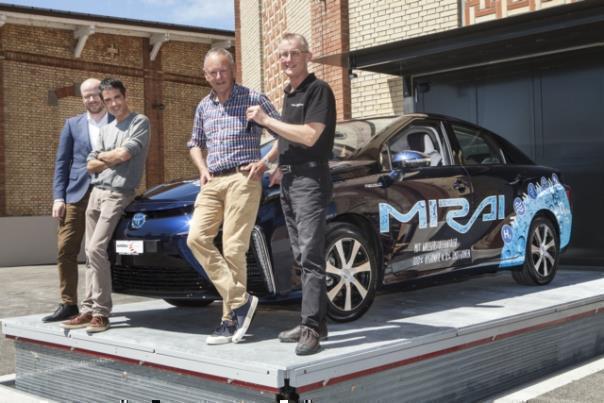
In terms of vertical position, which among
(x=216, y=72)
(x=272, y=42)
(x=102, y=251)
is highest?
(x=272, y=42)

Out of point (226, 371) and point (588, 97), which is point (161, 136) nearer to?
point (588, 97)

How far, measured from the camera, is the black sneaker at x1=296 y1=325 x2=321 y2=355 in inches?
159

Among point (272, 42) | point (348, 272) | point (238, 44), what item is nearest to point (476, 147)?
point (348, 272)

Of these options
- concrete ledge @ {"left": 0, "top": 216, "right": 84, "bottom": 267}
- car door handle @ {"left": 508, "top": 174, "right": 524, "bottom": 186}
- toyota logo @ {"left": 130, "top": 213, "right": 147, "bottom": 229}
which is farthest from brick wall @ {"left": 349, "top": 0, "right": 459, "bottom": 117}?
concrete ledge @ {"left": 0, "top": 216, "right": 84, "bottom": 267}

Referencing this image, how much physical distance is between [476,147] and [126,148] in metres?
3.38

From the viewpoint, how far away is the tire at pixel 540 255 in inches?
272

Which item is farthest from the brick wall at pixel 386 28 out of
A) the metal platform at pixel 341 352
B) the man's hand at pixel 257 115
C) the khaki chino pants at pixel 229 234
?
the man's hand at pixel 257 115

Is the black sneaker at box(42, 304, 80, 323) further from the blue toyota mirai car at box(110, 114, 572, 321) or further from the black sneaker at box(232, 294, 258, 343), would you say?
the black sneaker at box(232, 294, 258, 343)

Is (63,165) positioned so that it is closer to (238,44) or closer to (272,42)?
(272,42)

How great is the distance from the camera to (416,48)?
10.3 meters

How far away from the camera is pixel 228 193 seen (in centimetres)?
459

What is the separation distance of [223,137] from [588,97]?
23.9 ft

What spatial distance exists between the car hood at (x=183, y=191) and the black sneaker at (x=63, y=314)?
41.7 inches

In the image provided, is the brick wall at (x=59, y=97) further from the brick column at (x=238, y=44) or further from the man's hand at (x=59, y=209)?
the man's hand at (x=59, y=209)
